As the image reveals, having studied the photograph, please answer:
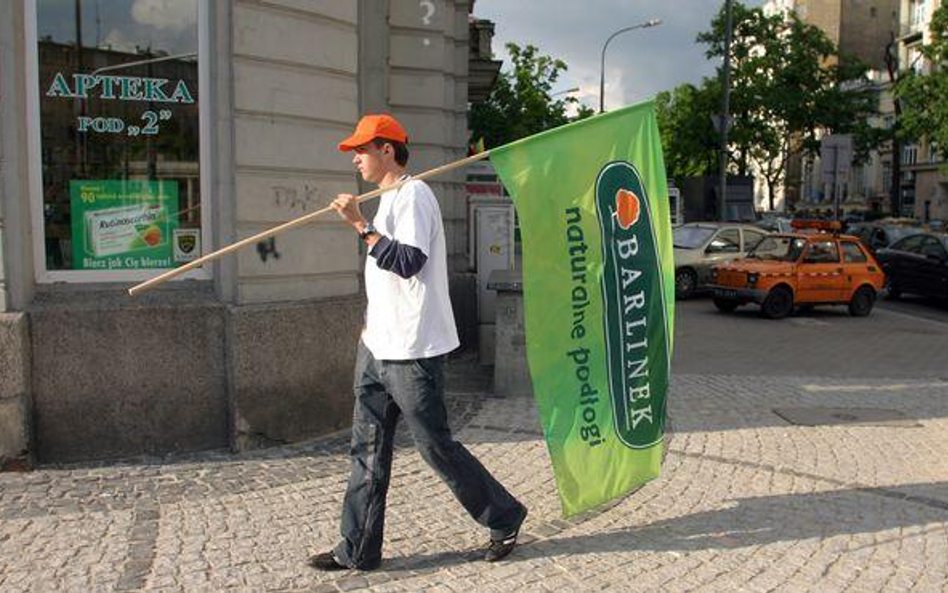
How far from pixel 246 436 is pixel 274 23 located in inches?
109

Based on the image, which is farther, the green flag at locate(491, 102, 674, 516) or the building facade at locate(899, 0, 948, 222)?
the building facade at locate(899, 0, 948, 222)

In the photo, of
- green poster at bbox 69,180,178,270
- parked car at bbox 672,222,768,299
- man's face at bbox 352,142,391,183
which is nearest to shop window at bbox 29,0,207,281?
green poster at bbox 69,180,178,270

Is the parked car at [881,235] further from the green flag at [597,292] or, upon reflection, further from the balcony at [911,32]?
the balcony at [911,32]

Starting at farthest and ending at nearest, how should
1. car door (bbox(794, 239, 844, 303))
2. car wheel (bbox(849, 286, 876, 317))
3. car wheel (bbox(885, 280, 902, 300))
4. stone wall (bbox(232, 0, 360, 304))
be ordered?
car wheel (bbox(885, 280, 902, 300)) < car wheel (bbox(849, 286, 876, 317)) < car door (bbox(794, 239, 844, 303)) < stone wall (bbox(232, 0, 360, 304))

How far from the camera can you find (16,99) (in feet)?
17.9

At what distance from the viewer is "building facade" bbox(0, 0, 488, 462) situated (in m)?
5.59

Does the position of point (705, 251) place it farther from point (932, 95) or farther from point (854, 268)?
point (932, 95)

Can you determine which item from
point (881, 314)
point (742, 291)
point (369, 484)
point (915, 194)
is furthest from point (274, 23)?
point (915, 194)

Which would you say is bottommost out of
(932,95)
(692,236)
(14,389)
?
(14,389)

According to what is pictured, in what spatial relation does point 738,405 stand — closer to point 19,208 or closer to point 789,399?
point 789,399

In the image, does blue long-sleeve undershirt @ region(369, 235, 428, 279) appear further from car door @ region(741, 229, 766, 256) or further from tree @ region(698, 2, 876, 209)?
tree @ region(698, 2, 876, 209)

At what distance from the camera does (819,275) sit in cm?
1622

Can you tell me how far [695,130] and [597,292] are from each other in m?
46.3

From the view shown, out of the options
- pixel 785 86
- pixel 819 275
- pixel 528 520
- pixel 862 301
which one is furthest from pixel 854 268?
pixel 785 86
